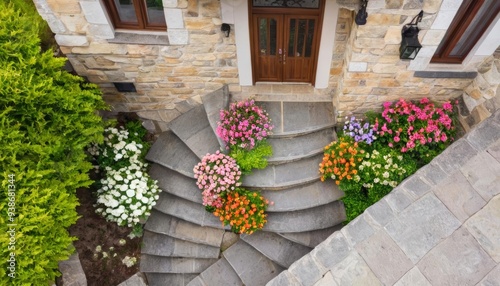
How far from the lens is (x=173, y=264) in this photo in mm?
5992

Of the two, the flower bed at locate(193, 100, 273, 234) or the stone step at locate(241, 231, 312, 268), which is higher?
the flower bed at locate(193, 100, 273, 234)

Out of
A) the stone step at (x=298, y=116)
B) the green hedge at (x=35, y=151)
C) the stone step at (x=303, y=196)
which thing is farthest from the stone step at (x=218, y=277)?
the stone step at (x=298, y=116)

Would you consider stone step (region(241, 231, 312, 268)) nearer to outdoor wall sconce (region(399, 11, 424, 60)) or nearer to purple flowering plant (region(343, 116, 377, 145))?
purple flowering plant (region(343, 116, 377, 145))

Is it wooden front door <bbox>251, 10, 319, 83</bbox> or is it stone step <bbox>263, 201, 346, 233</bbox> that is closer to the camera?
wooden front door <bbox>251, 10, 319, 83</bbox>

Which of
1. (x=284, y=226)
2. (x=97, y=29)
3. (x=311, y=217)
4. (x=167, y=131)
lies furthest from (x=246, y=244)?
(x=97, y=29)

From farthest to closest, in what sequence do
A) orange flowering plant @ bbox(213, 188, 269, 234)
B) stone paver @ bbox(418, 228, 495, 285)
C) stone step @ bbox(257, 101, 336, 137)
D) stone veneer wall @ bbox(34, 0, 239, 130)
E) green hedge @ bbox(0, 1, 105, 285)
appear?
1. stone step @ bbox(257, 101, 336, 137)
2. orange flowering plant @ bbox(213, 188, 269, 234)
3. stone veneer wall @ bbox(34, 0, 239, 130)
4. stone paver @ bbox(418, 228, 495, 285)
5. green hedge @ bbox(0, 1, 105, 285)

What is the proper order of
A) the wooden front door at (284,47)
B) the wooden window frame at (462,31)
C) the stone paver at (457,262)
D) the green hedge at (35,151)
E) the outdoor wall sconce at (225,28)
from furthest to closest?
the wooden front door at (284,47) < the outdoor wall sconce at (225,28) < the wooden window frame at (462,31) < the stone paver at (457,262) < the green hedge at (35,151)

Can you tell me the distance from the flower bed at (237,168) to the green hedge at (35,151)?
1788 millimetres

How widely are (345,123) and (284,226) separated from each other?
1.97 m

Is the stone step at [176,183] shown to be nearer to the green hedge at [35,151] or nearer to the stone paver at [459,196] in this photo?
the green hedge at [35,151]

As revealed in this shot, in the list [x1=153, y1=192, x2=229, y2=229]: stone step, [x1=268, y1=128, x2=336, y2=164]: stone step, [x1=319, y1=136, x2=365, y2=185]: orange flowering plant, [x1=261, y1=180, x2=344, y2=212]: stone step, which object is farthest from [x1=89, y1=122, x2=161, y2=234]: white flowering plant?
[x1=319, y1=136, x2=365, y2=185]: orange flowering plant

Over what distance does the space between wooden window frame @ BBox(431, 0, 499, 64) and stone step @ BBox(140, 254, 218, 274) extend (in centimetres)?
491

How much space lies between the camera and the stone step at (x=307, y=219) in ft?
18.5

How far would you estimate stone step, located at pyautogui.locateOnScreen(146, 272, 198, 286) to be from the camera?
5937 mm
